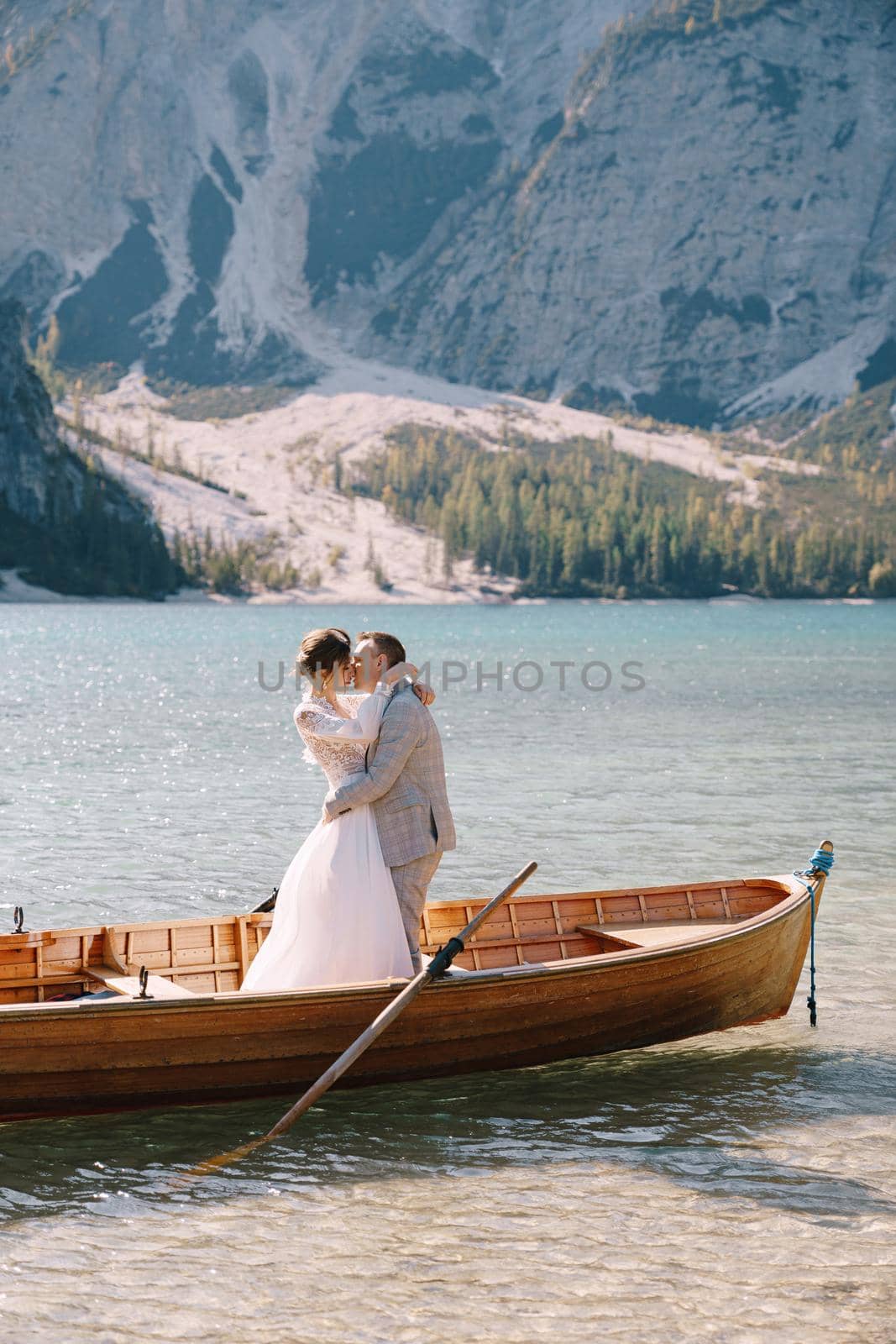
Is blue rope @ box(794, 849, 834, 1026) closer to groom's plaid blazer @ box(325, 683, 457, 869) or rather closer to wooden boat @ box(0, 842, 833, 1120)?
wooden boat @ box(0, 842, 833, 1120)

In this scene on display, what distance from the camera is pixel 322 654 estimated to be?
1094 cm

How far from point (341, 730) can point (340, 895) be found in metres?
1.44

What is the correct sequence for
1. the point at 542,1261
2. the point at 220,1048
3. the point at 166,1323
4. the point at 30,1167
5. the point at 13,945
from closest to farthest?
1. the point at 166,1323
2. the point at 542,1261
3. the point at 30,1167
4. the point at 220,1048
5. the point at 13,945

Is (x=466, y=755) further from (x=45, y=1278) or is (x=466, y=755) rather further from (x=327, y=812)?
(x=45, y=1278)

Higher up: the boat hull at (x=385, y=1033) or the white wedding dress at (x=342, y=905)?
the white wedding dress at (x=342, y=905)

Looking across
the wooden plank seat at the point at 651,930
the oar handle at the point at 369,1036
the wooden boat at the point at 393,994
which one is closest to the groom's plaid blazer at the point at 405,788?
the oar handle at the point at 369,1036

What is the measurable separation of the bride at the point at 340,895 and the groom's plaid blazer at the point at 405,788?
0.11 metres

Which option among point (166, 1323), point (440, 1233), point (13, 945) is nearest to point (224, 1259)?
point (166, 1323)

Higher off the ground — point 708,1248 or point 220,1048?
point 220,1048

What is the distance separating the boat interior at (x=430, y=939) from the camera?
12.4 meters

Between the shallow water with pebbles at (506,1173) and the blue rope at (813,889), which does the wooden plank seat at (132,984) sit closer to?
the shallow water with pebbles at (506,1173)

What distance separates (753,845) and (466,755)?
15025 millimetres

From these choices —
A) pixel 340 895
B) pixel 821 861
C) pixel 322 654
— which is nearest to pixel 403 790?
pixel 340 895

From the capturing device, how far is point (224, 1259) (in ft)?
29.9
